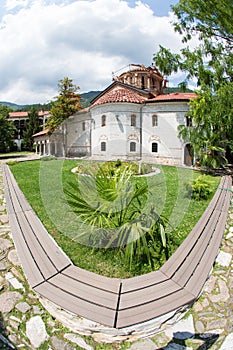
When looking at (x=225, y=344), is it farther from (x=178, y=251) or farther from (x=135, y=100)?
(x=135, y=100)

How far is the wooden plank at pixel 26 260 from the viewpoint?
137 inches

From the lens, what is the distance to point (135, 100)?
22391 mm

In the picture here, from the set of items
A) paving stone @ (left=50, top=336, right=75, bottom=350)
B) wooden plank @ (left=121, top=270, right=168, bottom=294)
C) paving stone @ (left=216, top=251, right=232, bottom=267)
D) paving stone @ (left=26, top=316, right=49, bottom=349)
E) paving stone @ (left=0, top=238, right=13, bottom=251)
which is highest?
paving stone @ (left=0, top=238, right=13, bottom=251)

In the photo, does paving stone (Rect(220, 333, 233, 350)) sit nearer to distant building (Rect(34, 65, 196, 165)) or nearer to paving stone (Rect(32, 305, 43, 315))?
paving stone (Rect(32, 305, 43, 315))

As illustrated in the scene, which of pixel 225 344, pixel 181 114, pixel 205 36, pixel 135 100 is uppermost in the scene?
pixel 205 36

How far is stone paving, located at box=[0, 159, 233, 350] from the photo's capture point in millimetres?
2693

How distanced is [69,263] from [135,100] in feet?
67.3

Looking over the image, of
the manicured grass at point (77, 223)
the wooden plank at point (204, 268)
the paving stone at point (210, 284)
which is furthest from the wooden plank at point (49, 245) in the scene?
the paving stone at point (210, 284)

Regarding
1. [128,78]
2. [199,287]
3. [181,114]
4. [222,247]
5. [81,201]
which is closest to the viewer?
[199,287]

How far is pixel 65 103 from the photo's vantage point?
27.6 meters

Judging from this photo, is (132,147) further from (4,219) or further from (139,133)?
(4,219)

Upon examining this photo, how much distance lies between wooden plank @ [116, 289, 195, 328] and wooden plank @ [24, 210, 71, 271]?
4.27ft

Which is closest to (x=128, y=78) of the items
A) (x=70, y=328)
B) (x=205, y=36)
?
(x=205, y=36)

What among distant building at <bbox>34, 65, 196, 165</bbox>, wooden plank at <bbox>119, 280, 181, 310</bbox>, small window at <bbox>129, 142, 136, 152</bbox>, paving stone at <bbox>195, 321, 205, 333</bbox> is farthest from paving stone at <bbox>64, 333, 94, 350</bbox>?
small window at <bbox>129, 142, 136, 152</bbox>
